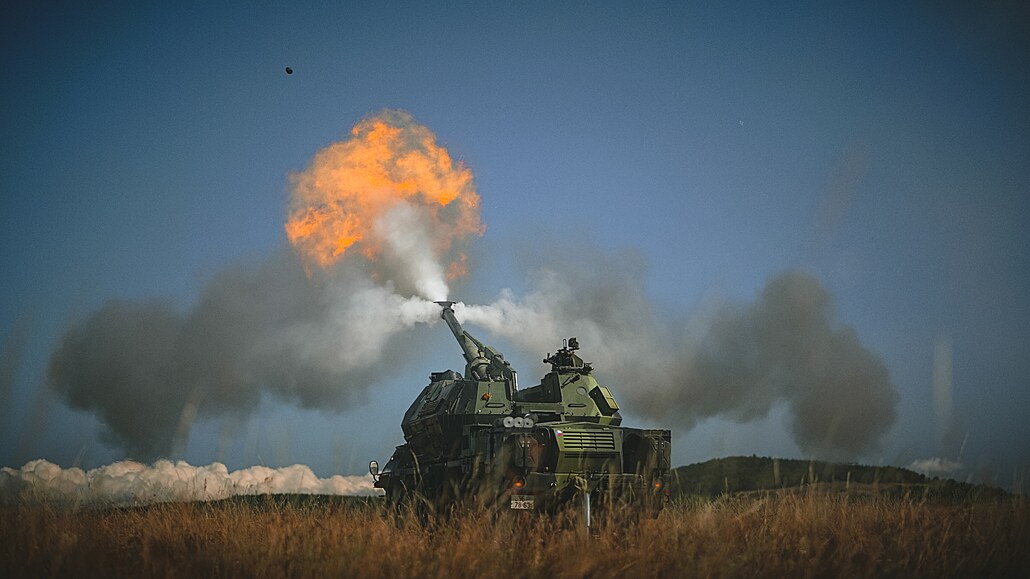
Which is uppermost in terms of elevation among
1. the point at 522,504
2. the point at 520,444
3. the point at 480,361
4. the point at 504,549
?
the point at 480,361

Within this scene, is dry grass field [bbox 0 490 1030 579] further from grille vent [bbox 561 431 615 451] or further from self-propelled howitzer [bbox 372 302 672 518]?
grille vent [bbox 561 431 615 451]

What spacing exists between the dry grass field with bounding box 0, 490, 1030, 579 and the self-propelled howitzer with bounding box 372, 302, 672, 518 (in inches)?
77.1

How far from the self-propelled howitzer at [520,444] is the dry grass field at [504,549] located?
196 centimetres

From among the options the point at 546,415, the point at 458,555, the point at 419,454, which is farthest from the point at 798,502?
the point at 419,454

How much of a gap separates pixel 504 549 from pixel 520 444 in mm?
4903

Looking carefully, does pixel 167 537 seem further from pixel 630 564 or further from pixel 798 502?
pixel 798 502

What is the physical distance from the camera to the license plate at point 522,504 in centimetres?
1598

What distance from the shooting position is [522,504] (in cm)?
1605

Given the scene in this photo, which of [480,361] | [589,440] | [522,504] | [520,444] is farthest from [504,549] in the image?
[480,361]

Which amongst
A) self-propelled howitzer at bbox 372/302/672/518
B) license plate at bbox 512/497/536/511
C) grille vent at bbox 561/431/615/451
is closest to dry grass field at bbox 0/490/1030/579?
license plate at bbox 512/497/536/511

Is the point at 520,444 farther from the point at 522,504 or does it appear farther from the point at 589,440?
the point at 589,440

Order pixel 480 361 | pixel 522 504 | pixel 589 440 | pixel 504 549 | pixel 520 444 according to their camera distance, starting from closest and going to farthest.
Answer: pixel 504 549 → pixel 522 504 → pixel 520 444 → pixel 589 440 → pixel 480 361

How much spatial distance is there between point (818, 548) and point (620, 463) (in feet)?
21.2

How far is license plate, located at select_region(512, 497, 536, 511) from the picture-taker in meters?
16.0
